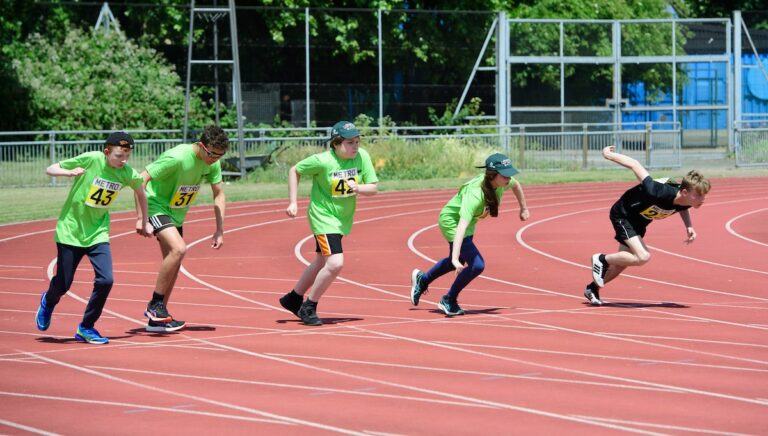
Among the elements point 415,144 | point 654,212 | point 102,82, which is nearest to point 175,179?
point 654,212

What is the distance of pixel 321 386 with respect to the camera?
8211 millimetres

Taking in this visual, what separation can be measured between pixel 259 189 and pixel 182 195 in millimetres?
16649

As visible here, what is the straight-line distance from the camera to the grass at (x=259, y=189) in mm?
23078

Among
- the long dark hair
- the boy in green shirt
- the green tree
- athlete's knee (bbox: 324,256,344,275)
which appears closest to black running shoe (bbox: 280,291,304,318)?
athlete's knee (bbox: 324,256,344,275)

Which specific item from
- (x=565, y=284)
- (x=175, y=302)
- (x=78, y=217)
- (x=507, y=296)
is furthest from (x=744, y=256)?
(x=78, y=217)

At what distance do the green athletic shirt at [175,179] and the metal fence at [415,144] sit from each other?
18427 millimetres

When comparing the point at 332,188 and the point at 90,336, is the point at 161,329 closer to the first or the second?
the point at 90,336

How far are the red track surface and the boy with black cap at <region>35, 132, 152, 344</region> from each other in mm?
406

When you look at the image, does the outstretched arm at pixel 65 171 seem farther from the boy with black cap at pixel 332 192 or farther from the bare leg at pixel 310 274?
the bare leg at pixel 310 274

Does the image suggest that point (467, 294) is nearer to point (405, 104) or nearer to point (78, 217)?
point (78, 217)

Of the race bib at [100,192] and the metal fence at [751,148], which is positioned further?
the metal fence at [751,148]

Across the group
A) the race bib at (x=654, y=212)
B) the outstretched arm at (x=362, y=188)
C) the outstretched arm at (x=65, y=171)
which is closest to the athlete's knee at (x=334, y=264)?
the outstretched arm at (x=362, y=188)

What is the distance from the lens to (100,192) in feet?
32.3

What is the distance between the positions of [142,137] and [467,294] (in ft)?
69.3
